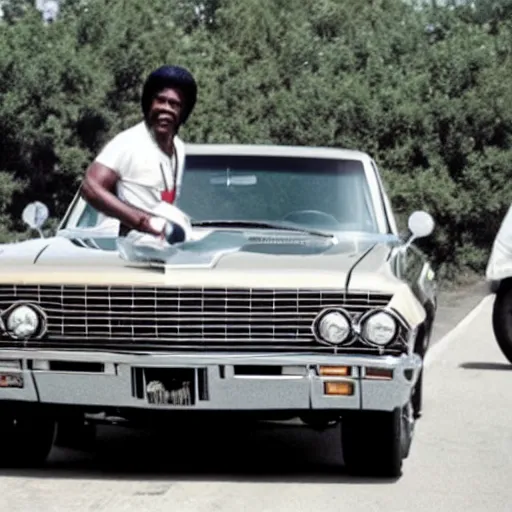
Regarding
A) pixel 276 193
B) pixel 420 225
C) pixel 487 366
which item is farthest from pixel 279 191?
pixel 487 366

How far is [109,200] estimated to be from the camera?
931 cm

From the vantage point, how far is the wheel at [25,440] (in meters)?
9.03

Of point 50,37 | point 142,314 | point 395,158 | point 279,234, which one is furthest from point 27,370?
point 50,37

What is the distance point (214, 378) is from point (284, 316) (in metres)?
0.40

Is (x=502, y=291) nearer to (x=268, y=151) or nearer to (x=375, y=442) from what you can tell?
(x=268, y=151)

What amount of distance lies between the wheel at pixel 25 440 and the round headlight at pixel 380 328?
4.89ft

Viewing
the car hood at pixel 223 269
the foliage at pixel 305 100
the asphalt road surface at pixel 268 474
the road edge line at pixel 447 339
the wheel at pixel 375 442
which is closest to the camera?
the asphalt road surface at pixel 268 474

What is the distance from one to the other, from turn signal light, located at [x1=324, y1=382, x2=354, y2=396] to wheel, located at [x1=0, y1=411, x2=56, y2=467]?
1290 mm

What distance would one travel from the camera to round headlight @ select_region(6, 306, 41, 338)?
8594mm

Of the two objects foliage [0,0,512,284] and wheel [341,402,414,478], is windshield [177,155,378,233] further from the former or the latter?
foliage [0,0,512,284]

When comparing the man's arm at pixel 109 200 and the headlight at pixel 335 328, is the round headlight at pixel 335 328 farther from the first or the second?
the man's arm at pixel 109 200

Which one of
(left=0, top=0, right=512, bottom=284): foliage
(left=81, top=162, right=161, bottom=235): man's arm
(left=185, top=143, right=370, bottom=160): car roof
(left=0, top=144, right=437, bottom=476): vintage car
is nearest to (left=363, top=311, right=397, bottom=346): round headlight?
(left=0, top=144, right=437, bottom=476): vintage car

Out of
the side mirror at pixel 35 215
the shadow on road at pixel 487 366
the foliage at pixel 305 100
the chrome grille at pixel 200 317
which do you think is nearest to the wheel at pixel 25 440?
the chrome grille at pixel 200 317

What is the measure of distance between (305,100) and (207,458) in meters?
26.6
